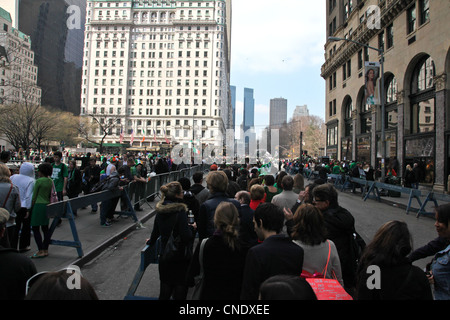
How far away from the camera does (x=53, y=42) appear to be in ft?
249

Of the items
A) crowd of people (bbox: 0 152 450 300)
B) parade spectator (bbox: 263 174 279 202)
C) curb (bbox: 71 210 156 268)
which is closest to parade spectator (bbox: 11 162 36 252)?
curb (bbox: 71 210 156 268)

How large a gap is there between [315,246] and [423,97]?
935 inches

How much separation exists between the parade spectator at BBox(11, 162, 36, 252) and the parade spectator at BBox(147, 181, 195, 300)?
3.57 meters

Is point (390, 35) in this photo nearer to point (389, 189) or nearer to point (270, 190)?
point (389, 189)

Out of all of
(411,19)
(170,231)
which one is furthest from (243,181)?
(411,19)

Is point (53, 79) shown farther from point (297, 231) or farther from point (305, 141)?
point (297, 231)

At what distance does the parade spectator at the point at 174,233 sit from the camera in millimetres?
3477

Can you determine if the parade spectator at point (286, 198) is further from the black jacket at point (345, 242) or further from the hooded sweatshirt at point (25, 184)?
the hooded sweatshirt at point (25, 184)

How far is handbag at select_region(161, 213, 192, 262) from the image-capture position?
3.48 m

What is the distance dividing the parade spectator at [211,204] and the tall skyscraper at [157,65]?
100308 mm

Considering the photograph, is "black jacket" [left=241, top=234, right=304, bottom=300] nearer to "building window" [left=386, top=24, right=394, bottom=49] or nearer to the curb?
the curb

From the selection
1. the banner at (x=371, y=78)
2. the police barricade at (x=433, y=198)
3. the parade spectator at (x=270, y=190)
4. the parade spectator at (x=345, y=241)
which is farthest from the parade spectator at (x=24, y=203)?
the banner at (x=371, y=78)
